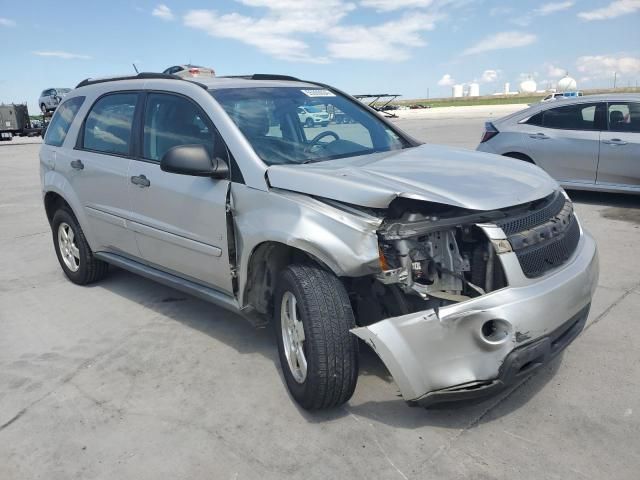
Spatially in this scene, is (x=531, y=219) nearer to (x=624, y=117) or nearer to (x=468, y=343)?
(x=468, y=343)

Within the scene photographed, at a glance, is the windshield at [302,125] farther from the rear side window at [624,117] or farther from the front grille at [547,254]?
the rear side window at [624,117]

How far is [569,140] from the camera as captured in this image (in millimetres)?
7734

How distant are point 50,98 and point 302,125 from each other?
121 feet

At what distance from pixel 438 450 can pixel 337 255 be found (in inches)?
41.4

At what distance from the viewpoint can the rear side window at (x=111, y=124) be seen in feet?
14.3

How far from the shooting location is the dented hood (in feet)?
8.87

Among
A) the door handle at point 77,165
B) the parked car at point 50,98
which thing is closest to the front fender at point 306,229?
the door handle at point 77,165

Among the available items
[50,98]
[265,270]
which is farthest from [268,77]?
[50,98]

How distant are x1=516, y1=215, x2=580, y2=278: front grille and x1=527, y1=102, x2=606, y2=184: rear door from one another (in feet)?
16.5

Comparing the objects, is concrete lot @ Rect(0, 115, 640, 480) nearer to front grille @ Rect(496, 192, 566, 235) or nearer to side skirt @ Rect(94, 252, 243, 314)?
side skirt @ Rect(94, 252, 243, 314)

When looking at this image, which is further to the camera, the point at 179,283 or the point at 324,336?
the point at 179,283

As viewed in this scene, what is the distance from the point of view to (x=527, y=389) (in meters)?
3.21

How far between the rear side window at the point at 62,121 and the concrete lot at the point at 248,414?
167 cm

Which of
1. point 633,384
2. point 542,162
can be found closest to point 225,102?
point 633,384
